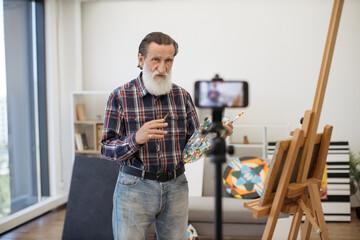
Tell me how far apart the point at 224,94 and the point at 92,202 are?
2.24 meters

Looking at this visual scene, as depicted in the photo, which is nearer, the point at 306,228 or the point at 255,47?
the point at 306,228

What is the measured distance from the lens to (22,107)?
12.5 ft

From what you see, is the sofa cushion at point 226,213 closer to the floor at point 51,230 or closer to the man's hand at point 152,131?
the floor at point 51,230

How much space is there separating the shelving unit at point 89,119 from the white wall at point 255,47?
0.74 ft

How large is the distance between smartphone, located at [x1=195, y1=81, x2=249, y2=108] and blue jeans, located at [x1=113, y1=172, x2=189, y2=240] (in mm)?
695

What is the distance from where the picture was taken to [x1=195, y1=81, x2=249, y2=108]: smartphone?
0.84 meters

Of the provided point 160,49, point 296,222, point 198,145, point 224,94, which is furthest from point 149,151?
point 296,222

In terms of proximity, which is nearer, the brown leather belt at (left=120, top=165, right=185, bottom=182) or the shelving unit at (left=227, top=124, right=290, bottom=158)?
the brown leather belt at (left=120, top=165, right=185, bottom=182)

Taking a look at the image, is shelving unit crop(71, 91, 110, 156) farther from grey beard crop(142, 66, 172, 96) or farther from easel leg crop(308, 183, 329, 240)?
easel leg crop(308, 183, 329, 240)

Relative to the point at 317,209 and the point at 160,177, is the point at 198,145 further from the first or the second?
the point at 317,209

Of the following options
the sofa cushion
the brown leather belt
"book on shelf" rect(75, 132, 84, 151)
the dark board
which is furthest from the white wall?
the brown leather belt

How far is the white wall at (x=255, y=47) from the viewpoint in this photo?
165 inches

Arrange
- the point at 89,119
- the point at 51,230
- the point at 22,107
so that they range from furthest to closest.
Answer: the point at 89,119
the point at 22,107
the point at 51,230

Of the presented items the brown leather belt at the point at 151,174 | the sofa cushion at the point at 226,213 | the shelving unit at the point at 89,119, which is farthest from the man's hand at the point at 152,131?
the shelving unit at the point at 89,119
